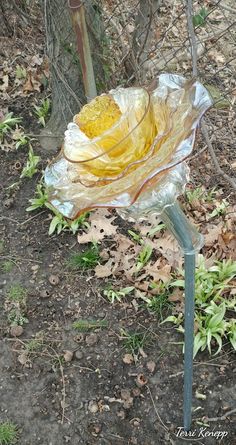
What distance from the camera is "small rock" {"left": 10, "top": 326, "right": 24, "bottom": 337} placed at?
2.88 metres

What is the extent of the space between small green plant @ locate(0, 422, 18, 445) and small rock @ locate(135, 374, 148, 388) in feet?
2.07

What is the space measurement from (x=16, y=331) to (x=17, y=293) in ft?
0.88

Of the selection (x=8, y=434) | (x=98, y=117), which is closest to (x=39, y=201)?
(x=8, y=434)

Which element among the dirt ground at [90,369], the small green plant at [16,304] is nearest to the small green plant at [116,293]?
the dirt ground at [90,369]

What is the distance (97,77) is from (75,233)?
1.06 m

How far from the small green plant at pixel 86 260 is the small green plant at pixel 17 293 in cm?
32

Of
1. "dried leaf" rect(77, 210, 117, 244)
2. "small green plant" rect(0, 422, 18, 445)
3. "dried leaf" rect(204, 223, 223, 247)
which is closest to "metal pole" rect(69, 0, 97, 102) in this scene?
"dried leaf" rect(77, 210, 117, 244)

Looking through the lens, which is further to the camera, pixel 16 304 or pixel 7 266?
pixel 7 266

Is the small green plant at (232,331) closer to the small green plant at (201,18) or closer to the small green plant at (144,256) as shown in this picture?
the small green plant at (144,256)

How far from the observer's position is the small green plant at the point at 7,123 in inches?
156

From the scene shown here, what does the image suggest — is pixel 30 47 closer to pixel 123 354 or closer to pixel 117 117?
pixel 123 354

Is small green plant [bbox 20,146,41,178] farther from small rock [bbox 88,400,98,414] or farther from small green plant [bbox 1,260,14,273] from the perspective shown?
small rock [bbox 88,400,98,414]

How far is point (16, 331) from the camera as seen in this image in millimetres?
2877
